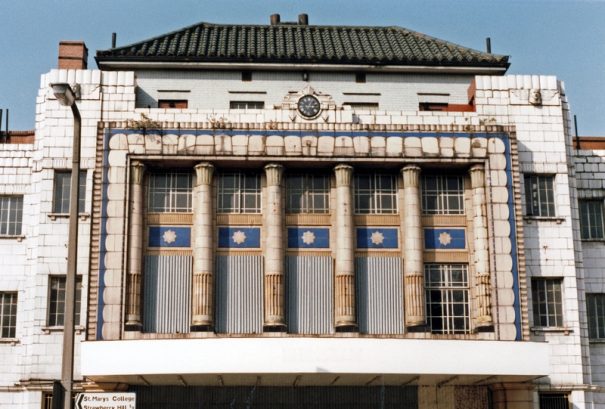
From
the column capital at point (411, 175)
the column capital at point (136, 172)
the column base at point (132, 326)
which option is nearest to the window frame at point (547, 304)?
the column capital at point (411, 175)

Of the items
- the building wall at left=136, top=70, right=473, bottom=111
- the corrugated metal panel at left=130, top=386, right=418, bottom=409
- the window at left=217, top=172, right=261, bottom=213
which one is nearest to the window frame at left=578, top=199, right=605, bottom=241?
the building wall at left=136, top=70, right=473, bottom=111

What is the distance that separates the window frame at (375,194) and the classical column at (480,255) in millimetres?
2868

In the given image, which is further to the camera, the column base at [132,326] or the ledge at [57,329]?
the ledge at [57,329]

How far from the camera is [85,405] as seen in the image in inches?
721

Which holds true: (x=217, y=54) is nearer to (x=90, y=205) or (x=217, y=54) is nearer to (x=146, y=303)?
(x=90, y=205)

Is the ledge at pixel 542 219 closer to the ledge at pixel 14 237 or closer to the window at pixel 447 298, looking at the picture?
the window at pixel 447 298

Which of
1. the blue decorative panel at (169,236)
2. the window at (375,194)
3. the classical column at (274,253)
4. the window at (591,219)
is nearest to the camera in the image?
the classical column at (274,253)

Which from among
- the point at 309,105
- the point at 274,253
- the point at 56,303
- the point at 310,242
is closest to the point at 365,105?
the point at 309,105

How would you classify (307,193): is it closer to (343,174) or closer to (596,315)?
(343,174)

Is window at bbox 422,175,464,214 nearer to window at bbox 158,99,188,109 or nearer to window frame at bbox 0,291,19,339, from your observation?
window at bbox 158,99,188,109

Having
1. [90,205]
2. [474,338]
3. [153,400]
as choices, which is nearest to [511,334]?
[474,338]

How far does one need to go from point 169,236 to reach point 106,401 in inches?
585

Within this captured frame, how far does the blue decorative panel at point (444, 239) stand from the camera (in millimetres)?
33469

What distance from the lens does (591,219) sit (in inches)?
1455
